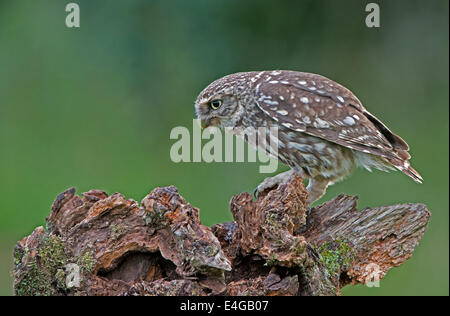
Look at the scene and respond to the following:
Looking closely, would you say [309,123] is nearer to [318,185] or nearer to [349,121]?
[349,121]

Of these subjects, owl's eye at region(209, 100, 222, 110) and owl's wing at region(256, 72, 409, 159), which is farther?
owl's eye at region(209, 100, 222, 110)

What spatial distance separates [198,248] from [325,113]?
1.72 metres

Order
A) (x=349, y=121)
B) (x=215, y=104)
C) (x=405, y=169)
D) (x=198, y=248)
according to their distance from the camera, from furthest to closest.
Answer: (x=215, y=104) → (x=349, y=121) → (x=405, y=169) → (x=198, y=248)

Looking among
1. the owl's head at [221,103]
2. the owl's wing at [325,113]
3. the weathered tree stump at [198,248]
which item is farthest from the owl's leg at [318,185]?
the weathered tree stump at [198,248]

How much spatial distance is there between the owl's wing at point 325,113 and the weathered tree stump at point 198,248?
2.72 feet

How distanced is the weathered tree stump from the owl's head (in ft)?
4.08

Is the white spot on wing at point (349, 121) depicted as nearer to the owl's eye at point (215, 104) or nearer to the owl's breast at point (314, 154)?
the owl's breast at point (314, 154)

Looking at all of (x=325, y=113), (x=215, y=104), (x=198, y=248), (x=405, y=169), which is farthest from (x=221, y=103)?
(x=198, y=248)

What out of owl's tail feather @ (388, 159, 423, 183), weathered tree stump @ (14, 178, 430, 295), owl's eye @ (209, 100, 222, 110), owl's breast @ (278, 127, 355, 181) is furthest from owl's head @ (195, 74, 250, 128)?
weathered tree stump @ (14, 178, 430, 295)

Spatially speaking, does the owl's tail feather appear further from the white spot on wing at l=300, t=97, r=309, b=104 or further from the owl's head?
the owl's head

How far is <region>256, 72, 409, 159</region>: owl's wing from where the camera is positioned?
402cm

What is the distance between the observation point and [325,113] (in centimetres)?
411

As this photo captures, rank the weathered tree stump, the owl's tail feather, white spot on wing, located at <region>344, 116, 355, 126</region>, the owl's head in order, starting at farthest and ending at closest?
the owl's head
white spot on wing, located at <region>344, 116, 355, 126</region>
the owl's tail feather
the weathered tree stump

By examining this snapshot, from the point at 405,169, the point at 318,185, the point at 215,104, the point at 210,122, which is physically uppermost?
the point at 215,104
